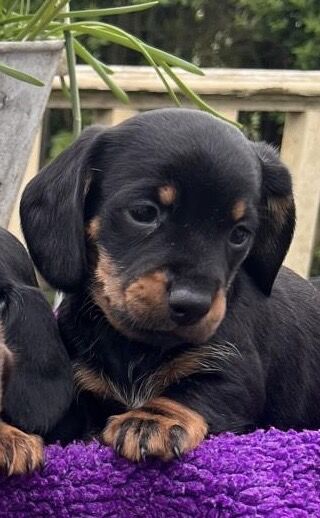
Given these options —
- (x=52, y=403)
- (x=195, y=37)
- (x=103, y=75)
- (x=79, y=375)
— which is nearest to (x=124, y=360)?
(x=79, y=375)

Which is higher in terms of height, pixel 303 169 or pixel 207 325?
pixel 207 325

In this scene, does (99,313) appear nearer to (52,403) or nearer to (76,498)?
(52,403)

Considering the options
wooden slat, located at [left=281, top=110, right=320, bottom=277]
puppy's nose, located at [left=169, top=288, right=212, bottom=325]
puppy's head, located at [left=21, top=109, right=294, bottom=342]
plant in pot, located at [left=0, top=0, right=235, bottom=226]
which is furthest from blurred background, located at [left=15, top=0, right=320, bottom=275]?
puppy's nose, located at [left=169, top=288, right=212, bottom=325]

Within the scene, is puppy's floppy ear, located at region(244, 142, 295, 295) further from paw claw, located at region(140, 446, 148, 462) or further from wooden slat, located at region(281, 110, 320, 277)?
wooden slat, located at region(281, 110, 320, 277)

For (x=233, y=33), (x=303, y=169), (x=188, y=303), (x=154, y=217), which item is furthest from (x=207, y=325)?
(x=233, y=33)

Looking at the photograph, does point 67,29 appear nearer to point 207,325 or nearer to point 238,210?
point 238,210

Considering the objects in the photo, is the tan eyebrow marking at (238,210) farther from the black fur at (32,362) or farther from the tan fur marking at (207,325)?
the black fur at (32,362)
